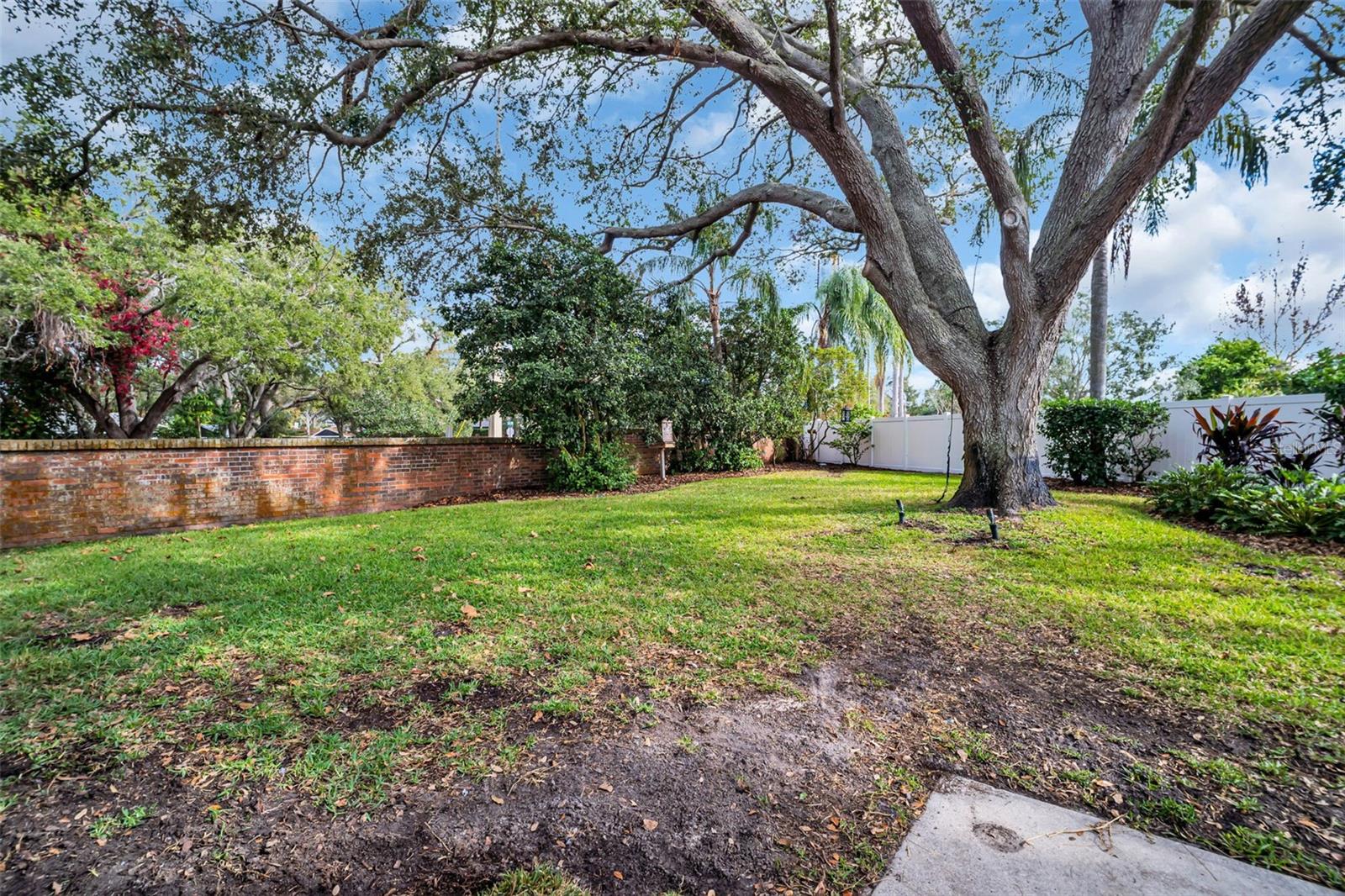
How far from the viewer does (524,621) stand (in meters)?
3.20

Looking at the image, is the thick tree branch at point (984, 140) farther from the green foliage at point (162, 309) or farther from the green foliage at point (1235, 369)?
the green foliage at point (162, 309)

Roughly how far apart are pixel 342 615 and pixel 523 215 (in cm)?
767

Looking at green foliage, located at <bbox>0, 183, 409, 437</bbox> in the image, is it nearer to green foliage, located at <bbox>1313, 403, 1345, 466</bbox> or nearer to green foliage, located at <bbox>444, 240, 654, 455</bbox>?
green foliage, located at <bbox>444, 240, 654, 455</bbox>

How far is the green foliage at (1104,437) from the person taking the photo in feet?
27.6

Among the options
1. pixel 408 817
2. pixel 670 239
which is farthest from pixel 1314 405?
pixel 408 817

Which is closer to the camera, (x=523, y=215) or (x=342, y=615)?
(x=342, y=615)

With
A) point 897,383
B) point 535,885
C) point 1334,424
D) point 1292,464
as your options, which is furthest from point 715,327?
point 897,383

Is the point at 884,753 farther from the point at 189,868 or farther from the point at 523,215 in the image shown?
the point at 523,215

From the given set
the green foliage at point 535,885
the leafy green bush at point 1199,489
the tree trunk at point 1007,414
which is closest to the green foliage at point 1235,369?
the leafy green bush at point 1199,489

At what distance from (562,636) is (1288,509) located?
6.55m

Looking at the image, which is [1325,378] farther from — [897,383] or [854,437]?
[897,383]

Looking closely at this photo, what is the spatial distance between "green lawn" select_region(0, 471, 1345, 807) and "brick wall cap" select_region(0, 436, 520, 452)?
1.29 m

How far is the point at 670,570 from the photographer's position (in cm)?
420

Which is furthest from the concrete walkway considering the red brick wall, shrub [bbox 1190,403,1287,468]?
the red brick wall
